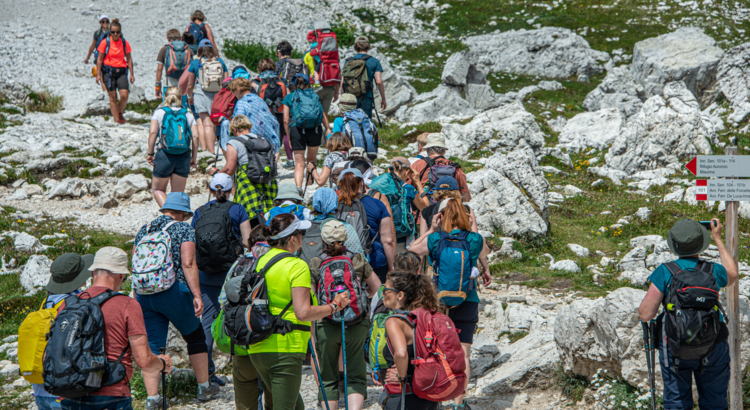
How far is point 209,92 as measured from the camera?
36.2 ft

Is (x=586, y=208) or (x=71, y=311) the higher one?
(x=71, y=311)

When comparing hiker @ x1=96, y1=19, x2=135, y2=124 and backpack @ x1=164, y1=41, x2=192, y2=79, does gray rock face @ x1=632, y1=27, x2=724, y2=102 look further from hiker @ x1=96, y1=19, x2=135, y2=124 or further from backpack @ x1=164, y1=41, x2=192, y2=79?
hiker @ x1=96, y1=19, x2=135, y2=124

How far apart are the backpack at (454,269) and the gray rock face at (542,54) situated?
18.9m

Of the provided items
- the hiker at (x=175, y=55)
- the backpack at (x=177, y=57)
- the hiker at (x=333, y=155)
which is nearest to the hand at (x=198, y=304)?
the hiker at (x=333, y=155)

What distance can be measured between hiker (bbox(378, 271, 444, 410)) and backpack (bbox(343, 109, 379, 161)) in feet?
16.6

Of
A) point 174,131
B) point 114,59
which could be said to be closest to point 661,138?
point 174,131

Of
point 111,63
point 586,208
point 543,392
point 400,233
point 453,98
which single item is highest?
point 111,63

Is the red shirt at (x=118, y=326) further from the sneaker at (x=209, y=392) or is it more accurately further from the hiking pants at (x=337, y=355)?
the sneaker at (x=209, y=392)

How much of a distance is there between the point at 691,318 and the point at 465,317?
195 centimetres

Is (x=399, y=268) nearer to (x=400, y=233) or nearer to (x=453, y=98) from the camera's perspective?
(x=400, y=233)

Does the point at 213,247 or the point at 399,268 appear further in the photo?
the point at 213,247

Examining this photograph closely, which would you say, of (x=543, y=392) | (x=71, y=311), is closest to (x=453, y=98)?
(x=543, y=392)

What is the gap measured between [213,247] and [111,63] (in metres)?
8.98

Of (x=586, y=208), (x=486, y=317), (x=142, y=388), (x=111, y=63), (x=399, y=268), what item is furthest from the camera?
(x=111, y=63)
